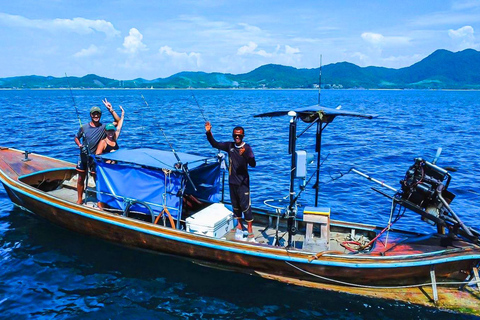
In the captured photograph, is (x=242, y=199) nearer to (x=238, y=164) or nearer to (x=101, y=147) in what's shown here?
(x=238, y=164)

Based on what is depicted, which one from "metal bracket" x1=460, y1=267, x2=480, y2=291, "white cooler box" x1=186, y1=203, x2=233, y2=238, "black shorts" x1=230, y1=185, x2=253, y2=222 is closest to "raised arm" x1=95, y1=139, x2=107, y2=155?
"white cooler box" x1=186, y1=203, x2=233, y2=238

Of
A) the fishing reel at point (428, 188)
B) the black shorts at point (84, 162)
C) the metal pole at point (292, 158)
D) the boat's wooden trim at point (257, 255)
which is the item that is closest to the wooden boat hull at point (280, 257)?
the boat's wooden trim at point (257, 255)

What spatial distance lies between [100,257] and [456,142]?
2637 centimetres

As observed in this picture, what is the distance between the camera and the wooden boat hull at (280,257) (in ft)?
25.0

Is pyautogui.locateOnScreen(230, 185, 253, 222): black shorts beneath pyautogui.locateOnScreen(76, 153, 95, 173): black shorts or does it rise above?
beneath

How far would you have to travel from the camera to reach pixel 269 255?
323 inches

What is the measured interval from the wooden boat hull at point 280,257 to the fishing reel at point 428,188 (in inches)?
34.8

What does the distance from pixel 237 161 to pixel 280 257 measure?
2266mm

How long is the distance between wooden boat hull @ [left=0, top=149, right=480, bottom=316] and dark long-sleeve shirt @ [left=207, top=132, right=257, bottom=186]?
1.40 meters

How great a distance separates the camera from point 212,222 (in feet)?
29.4

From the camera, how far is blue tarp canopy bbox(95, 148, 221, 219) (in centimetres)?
901

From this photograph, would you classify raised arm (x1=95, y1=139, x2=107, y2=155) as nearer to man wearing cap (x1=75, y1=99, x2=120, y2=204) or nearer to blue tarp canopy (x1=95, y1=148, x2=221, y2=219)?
man wearing cap (x1=75, y1=99, x2=120, y2=204)

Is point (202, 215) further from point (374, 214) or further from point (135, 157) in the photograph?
point (374, 214)

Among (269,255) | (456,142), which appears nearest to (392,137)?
(456,142)
